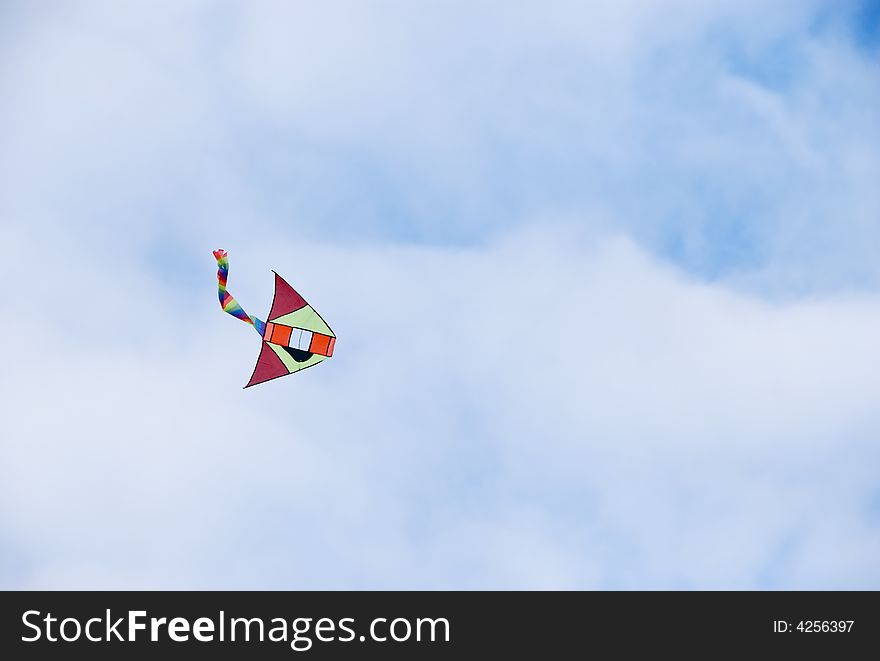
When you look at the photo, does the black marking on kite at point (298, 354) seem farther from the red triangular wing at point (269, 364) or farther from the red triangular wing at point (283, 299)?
the red triangular wing at point (283, 299)

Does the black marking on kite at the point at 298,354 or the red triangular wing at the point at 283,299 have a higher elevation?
the red triangular wing at the point at 283,299

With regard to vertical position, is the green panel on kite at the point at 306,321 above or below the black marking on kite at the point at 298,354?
above

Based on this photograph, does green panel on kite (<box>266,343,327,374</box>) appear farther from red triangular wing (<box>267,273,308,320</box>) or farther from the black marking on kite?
red triangular wing (<box>267,273,308,320</box>)

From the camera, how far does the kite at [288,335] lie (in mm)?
38344

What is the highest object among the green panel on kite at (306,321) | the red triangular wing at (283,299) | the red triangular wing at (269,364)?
the red triangular wing at (283,299)

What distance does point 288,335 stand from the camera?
38.4m

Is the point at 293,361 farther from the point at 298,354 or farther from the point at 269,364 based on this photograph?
the point at 269,364

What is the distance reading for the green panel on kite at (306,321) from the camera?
1515 inches

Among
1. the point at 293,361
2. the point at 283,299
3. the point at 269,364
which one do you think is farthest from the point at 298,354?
the point at 283,299
